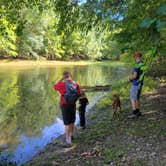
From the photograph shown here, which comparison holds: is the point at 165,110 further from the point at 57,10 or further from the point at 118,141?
the point at 57,10

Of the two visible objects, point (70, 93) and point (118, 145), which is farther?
point (70, 93)

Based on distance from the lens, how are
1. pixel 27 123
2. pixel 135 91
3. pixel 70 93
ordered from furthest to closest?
1. pixel 27 123
2. pixel 135 91
3. pixel 70 93

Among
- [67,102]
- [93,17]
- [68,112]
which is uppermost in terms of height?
[93,17]

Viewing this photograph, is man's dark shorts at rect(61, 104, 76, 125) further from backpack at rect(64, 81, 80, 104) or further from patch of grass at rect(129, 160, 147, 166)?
patch of grass at rect(129, 160, 147, 166)

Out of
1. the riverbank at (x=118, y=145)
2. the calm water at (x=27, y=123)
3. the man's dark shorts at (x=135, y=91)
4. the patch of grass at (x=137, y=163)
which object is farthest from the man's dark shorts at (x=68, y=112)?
the patch of grass at (x=137, y=163)

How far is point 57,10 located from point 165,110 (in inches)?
168

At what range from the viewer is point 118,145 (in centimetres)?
729

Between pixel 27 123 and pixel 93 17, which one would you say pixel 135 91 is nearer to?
pixel 93 17

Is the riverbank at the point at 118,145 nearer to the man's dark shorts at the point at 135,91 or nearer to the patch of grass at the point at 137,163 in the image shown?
the patch of grass at the point at 137,163

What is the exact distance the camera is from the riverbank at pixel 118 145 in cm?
634

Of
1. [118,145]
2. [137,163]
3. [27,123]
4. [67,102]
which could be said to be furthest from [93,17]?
[137,163]

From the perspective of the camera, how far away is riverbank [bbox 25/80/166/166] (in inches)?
249

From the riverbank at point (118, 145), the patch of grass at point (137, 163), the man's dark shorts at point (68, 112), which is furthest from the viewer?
the man's dark shorts at point (68, 112)

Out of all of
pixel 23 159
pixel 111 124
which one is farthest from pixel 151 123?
pixel 23 159
